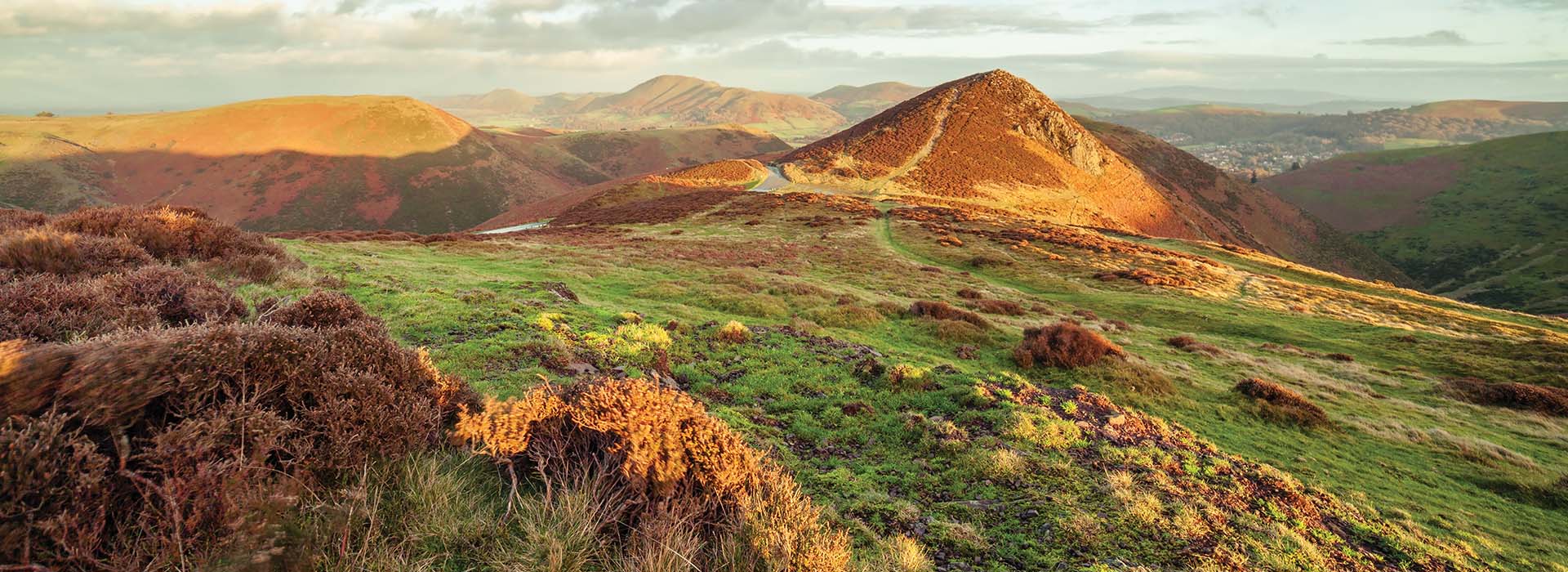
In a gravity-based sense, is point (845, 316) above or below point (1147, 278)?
above

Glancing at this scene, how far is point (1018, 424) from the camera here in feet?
31.3

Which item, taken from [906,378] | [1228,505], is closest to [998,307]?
[906,378]

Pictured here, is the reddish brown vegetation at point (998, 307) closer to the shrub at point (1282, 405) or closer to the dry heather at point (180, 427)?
the shrub at point (1282, 405)

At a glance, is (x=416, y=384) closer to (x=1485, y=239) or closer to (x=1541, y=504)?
(x=1541, y=504)

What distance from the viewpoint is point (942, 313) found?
2056cm

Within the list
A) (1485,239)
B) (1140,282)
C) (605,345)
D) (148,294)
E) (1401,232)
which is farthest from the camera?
(1401,232)

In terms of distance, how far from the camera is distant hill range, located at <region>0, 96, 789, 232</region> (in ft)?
305

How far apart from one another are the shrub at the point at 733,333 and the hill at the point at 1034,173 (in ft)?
195

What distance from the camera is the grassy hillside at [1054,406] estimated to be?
7.19 m

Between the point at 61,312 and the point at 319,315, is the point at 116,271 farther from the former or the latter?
the point at 319,315

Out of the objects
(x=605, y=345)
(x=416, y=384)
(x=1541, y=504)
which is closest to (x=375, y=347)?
(x=416, y=384)

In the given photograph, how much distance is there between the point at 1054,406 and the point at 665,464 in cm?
822

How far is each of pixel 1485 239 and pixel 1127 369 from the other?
494 ft

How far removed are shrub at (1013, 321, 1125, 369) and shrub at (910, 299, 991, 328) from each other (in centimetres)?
312
